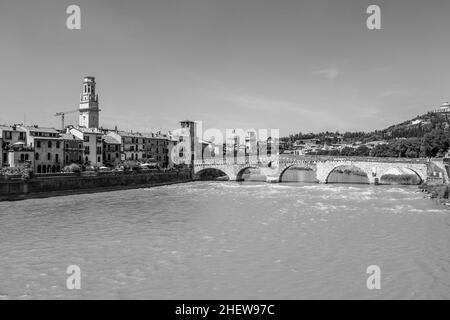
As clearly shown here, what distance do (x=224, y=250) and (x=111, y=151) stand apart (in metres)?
48.1

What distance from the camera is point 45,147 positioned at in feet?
171

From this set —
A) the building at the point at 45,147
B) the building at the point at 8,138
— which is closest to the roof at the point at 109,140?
the building at the point at 45,147

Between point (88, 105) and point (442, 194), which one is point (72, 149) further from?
point (442, 194)

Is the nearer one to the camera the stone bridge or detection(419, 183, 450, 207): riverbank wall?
detection(419, 183, 450, 207): riverbank wall

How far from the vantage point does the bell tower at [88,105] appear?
72375 millimetres

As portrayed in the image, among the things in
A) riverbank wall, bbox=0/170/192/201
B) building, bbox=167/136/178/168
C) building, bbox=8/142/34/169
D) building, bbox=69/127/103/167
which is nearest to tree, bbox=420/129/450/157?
building, bbox=167/136/178/168

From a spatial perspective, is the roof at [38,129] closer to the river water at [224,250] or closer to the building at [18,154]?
the building at [18,154]

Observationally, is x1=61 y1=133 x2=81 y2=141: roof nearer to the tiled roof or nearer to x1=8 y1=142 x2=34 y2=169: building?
the tiled roof

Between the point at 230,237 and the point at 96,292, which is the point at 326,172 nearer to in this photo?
→ the point at 230,237

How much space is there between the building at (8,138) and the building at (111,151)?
14864 millimetres

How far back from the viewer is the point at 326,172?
62.9 metres

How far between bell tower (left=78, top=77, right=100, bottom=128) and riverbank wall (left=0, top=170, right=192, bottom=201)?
18951mm

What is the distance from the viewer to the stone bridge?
56.7 metres

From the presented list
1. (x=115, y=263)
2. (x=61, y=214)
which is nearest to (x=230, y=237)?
(x=115, y=263)
